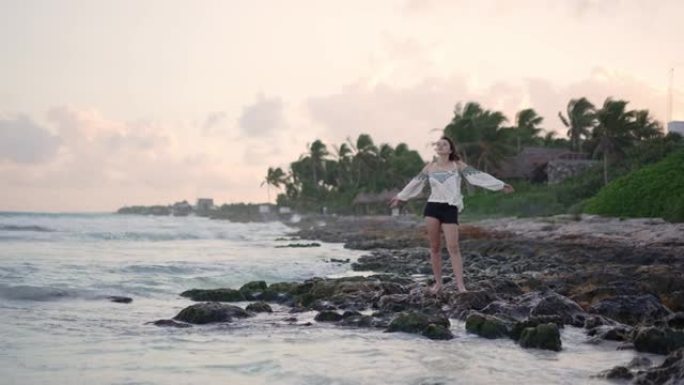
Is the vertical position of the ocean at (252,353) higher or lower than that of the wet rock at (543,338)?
lower

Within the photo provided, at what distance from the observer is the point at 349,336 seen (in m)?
6.80

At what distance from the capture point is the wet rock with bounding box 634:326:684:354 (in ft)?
18.7

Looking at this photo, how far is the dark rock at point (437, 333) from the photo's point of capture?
654 centimetres

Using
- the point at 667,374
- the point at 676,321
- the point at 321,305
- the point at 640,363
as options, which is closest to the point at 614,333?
Answer: the point at 676,321

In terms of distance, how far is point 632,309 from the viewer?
298 inches

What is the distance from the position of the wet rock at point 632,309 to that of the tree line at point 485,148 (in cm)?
2799

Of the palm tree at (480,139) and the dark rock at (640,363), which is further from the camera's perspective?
the palm tree at (480,139)

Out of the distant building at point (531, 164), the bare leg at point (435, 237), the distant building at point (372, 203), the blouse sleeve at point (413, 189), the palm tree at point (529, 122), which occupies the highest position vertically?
the palm tree at point (529, 122)

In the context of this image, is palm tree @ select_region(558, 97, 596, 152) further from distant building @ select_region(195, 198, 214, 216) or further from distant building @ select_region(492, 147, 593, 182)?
distant building @ select_region(195, 198, 214, 216)

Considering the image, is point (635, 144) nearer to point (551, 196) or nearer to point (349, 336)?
point (551, 196)

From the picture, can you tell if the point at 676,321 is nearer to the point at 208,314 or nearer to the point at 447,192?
the point at 447,192

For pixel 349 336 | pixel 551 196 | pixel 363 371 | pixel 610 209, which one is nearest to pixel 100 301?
pixel 349 336

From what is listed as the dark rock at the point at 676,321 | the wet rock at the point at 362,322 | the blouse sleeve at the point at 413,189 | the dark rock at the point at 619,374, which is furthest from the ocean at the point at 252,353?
the blouse sleeve at the point at 413,189

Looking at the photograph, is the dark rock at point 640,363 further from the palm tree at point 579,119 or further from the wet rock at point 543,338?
the palm tree at point 579,119
